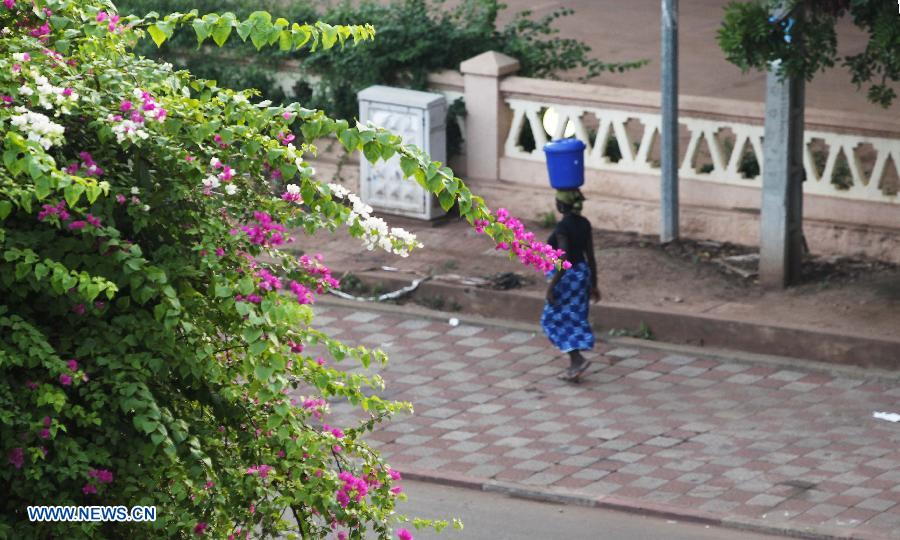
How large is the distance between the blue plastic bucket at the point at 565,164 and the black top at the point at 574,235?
0.58 m

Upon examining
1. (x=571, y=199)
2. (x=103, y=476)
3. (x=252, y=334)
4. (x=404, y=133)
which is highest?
(x=252, y=334)

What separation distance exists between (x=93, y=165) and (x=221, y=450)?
1.04 metres

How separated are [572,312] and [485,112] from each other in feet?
15.1

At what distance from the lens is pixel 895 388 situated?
11.8 metres

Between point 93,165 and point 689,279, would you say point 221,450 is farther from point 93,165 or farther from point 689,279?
point 689,279

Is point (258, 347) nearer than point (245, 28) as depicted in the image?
Yes

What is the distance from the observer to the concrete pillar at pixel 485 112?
16.1 m

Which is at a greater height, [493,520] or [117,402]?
[117,402]

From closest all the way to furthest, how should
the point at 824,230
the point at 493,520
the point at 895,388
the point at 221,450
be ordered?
1. the point at 221,450
2. the point at 493,520
3. the point at 895,388
4. the point at 824,230

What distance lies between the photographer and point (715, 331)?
12945mm

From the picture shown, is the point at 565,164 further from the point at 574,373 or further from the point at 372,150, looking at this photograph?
the point at 372,150

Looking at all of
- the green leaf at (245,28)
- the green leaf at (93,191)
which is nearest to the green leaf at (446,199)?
the green leaf at (245,28)

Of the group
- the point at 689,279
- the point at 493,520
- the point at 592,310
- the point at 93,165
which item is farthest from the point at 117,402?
the point at 689,279

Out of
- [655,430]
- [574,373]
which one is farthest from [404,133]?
[655,430]
